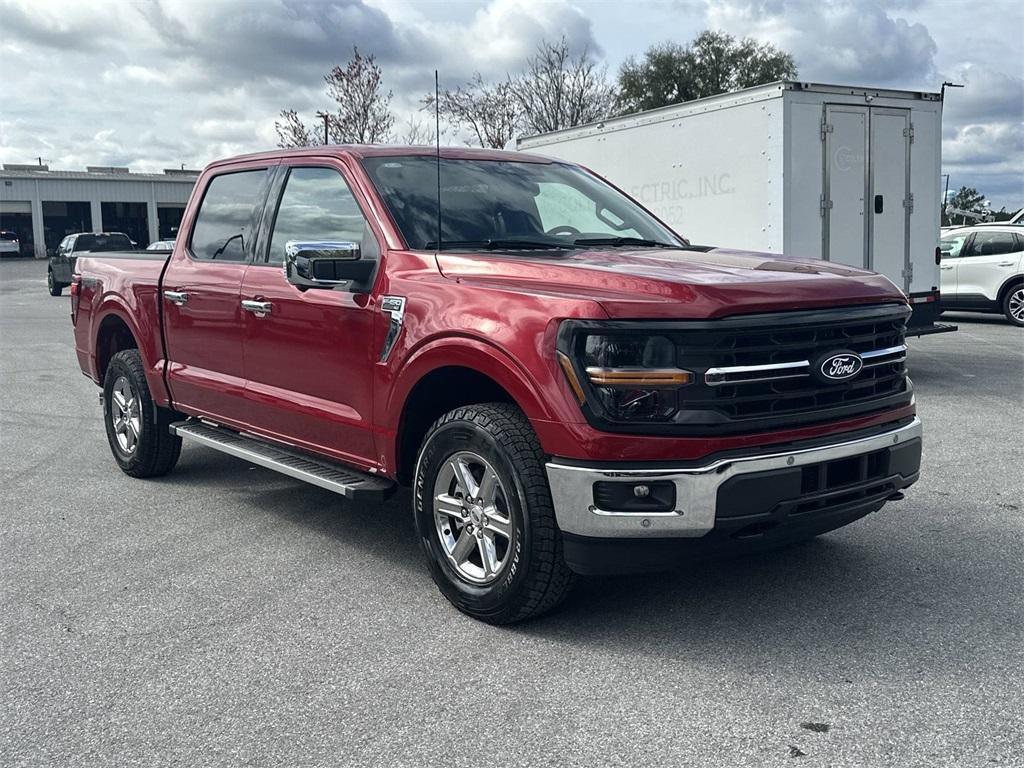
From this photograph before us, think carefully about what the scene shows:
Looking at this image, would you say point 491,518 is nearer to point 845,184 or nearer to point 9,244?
point 845,184

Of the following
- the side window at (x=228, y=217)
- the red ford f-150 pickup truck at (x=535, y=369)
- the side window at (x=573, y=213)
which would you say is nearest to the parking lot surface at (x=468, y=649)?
the red ford f-150 pickup truck at (x=535, y=369)

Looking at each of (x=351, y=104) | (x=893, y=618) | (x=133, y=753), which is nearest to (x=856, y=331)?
(x=893, y=618)

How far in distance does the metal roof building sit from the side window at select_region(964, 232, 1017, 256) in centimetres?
5578

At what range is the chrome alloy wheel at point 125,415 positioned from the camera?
22.5ft

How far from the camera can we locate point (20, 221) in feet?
216

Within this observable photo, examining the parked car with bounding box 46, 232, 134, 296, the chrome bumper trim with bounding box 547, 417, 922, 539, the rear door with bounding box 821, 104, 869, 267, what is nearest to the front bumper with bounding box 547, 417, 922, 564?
the chrome bumper trim with bounding box 547, 417, 922, 539

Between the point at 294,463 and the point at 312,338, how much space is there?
2.09 ft

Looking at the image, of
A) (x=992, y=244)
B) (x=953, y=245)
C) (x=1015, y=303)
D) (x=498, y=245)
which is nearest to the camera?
(x=498, y=245)

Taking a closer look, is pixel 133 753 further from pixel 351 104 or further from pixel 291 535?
pixel 351 104

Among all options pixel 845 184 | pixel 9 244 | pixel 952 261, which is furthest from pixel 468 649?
pixel 9 244

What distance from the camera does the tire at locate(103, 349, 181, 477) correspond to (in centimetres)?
670

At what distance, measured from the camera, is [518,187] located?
17.6ft

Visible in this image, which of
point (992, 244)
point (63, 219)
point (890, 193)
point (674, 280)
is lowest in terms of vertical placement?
point (674, 280)

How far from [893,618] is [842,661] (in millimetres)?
512
